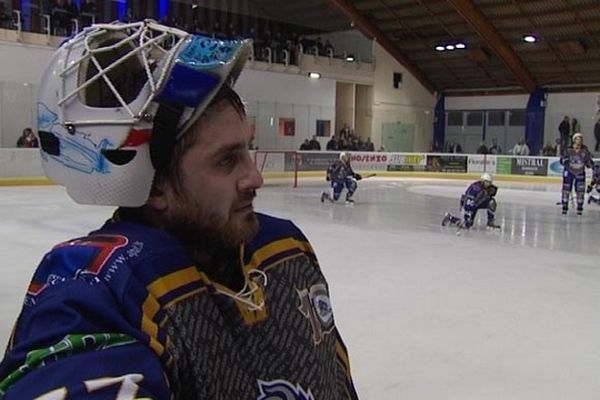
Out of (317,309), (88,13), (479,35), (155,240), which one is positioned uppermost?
(479,35)

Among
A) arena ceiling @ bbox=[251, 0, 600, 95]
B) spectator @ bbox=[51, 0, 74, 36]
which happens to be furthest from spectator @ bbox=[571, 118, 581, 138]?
spectator @ bbox=[51, 0, 74, 36]

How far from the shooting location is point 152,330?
65 centimetres

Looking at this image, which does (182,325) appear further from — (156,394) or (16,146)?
(16,146)

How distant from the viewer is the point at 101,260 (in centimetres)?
66

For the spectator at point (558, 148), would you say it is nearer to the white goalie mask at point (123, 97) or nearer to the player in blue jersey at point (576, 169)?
the player in blue jersey at point (576, 169)

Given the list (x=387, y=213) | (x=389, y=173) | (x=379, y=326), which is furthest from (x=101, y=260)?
(x=389, y=173)

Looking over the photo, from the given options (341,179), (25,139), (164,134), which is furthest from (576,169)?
(164,134)

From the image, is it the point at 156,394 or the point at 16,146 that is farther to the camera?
the point at 16,146

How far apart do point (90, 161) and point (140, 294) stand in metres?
0.19

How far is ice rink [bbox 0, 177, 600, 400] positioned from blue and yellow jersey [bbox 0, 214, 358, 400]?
2.11 meters

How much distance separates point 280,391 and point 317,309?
19cm

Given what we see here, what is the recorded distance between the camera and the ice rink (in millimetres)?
3195

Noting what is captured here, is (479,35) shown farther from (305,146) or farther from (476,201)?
(476,201)

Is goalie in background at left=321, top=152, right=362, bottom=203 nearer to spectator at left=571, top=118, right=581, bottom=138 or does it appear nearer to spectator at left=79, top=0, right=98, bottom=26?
spectator at left=79, top=0, right=98, bottom=26
